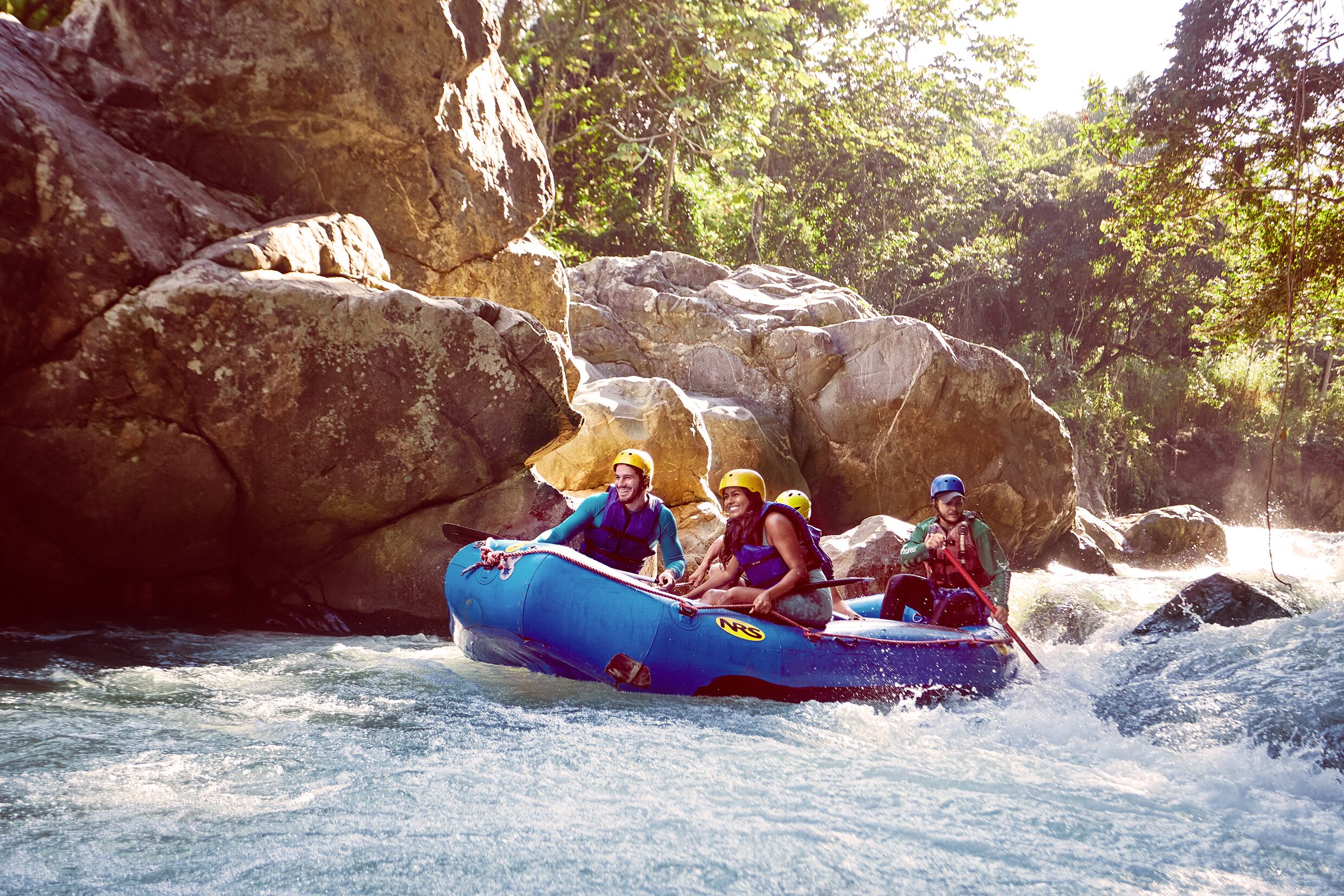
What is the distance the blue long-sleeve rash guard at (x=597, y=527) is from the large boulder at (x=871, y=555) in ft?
10.0

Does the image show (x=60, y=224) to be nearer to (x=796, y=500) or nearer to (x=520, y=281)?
(x=520, y=281)

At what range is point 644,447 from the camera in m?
9.83

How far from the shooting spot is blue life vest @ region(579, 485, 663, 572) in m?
6.00

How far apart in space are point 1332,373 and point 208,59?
1087 inches

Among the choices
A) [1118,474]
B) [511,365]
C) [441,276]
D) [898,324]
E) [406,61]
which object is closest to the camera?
[511,365]

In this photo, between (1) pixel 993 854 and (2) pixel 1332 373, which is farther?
(2) pixel 1332 373

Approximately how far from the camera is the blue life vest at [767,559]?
514 centimetres

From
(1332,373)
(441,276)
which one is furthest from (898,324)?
(1332,373)

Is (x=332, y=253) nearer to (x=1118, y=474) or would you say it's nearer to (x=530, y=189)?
(x=530, y=189)

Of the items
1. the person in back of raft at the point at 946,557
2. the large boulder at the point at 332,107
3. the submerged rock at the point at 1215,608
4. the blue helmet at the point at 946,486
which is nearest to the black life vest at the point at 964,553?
the person in back of raft at the point at 946,557

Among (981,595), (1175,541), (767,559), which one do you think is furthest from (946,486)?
(1175,541)

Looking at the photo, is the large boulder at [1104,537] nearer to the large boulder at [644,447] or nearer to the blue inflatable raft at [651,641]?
the large boulder at [644,447]

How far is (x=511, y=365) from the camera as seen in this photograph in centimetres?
724

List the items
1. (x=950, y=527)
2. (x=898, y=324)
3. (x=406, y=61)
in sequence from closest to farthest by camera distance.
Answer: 1. (x=950, y=527)
2. (x=406, y=61)
3. (x=898, y=324)
